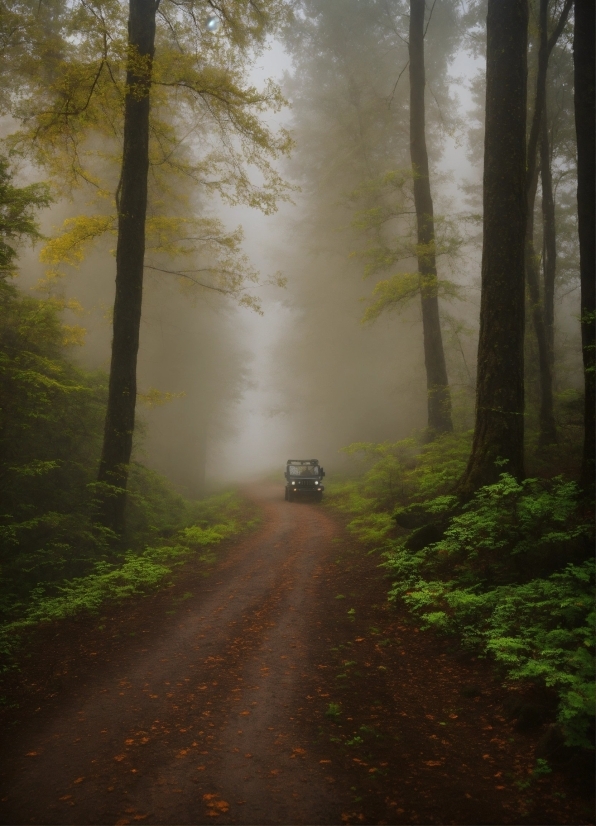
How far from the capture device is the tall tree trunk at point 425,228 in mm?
14539

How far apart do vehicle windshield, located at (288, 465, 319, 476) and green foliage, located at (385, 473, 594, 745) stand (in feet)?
41.7

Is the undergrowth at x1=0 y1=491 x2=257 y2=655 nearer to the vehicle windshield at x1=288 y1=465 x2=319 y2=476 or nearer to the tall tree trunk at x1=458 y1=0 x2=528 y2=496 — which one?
the tall tree trunk at x1=458 y1=0 x2=528 y2=496

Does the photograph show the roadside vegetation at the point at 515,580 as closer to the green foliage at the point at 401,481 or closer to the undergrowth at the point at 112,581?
the green foliage at the point at 401,481

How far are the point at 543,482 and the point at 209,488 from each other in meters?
21.7

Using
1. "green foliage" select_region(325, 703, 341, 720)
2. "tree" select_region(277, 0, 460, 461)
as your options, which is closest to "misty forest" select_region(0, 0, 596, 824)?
"green foliage" select_region(325, 703, 341, 720)

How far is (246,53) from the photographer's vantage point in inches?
449

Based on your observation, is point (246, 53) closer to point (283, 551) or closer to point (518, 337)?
point (518, 337)

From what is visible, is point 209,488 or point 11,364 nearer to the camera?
point 11,364

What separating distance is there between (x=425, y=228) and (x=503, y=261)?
7029 millimetres

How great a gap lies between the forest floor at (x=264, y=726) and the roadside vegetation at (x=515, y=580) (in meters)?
0.34

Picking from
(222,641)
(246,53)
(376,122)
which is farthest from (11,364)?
A: (376,122)

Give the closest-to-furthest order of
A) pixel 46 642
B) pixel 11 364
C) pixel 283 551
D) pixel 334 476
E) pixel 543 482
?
1. pixel 46 642
2. pixel 543 482
3. pixel 11 364
4. pixel 283 551
5. pixel 334 476

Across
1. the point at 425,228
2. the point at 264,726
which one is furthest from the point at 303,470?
the point at 264,726

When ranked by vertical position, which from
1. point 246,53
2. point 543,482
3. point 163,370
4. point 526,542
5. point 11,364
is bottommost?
point 526,542
